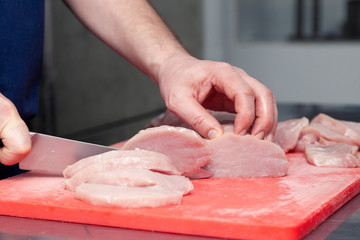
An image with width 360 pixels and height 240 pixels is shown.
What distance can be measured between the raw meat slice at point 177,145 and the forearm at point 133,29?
0.53 metres

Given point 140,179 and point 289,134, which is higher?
point 140,179

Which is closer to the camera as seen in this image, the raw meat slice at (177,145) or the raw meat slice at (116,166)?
the raw meat slice at (116,166)

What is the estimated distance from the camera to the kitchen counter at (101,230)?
1453 mm

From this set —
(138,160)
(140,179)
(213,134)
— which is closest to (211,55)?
(213,134)

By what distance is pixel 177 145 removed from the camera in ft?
6.15

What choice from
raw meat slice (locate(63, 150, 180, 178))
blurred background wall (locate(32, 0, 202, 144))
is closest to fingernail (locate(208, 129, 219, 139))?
raw meat slice (locate(63, 150, 180, 178))

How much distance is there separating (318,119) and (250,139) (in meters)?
0.64

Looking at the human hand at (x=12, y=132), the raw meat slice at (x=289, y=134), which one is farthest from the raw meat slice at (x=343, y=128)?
the human hand at (x=12, y=132)

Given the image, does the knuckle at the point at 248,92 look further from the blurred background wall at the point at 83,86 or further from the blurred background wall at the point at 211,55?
the blurred background wall at the point at 211,55

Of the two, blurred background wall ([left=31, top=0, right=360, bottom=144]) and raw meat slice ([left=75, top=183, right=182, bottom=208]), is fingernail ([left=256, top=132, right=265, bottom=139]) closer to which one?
raw meat slice ([left=75, top=183, right=182, bottom=208])

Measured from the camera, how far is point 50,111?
4.20 m

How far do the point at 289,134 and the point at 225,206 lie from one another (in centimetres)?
81

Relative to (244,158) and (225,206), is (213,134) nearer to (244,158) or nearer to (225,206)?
(244,158)

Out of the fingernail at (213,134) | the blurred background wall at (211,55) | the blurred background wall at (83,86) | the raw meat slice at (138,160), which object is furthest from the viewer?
the blurred background wall at (211,55)
